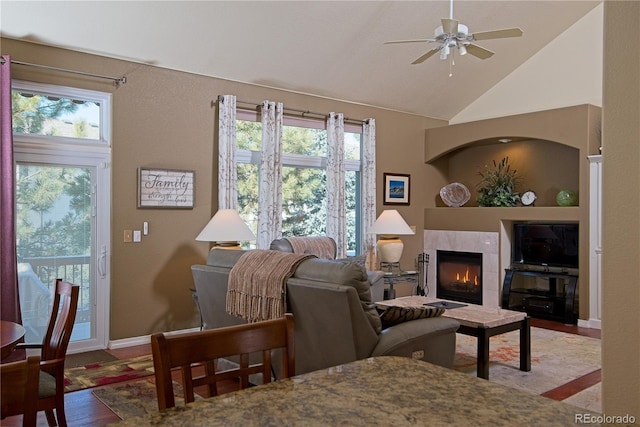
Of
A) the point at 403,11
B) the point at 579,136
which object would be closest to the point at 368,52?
the point at 403,11

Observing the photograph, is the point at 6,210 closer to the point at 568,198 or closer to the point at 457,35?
the point at 457,35

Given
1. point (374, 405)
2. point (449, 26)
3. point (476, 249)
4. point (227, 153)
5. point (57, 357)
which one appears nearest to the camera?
point (374, 405)

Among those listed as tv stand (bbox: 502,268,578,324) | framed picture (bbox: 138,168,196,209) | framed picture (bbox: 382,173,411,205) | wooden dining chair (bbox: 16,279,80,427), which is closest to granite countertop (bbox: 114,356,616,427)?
wooden dining chair (bbox: 16,279,80,427)

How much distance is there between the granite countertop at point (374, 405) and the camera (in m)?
1.02

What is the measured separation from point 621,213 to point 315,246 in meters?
4.57

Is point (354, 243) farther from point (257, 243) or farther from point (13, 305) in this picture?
point (13, 305)

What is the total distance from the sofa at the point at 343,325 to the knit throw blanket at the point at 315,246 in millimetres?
2514

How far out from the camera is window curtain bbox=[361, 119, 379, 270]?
736 centimetres

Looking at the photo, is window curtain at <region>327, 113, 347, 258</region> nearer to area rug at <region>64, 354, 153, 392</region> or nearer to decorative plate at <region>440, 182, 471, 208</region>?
decorative plate at <region>440, 182, 471, 208</region>

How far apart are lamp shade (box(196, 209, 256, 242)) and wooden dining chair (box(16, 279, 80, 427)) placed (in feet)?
7.47

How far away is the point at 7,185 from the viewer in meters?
4.50

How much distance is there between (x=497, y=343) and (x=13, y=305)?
15.0ft

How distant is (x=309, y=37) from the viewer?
5809 millimetres

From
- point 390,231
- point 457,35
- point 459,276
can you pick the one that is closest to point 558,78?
point 459,276
